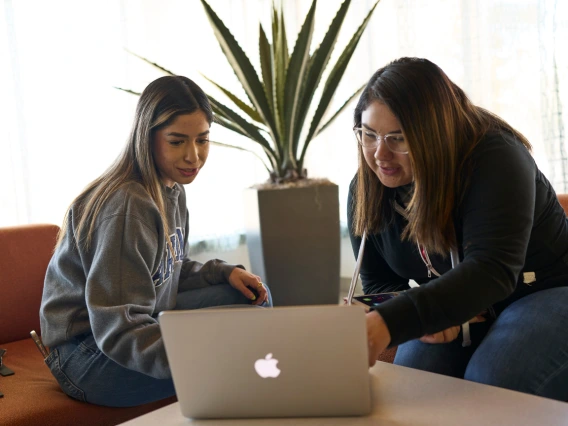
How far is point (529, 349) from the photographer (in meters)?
1.23

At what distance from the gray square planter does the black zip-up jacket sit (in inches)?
50.0

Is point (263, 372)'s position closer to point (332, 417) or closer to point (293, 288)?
point (332, 417)

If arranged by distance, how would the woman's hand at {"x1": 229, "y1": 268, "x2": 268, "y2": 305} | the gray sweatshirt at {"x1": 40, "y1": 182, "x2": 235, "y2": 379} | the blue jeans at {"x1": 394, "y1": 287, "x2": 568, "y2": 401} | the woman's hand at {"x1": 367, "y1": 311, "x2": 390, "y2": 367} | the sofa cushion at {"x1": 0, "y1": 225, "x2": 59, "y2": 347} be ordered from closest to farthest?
1. the woman's hand at {"x1": 367, "y1": 311, "x2": 390, "y2": 367}
2. the blue jeans at {"x1": 394, "y1": 287, "x2": 568, "y2": 401}
3. the gray sweatshirt at {"x1": 40, "y1": 182, "x2": 235, "y2": 379}
4. the woman's hand at {"x1": 229, "y1": 268, "x2": 268, "y2": 305}
5. the sofa cushion at {"x1": 0, "y1": 225, "x2": 59, "y2": 347}

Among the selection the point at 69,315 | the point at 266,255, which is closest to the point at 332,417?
the point at 69,315

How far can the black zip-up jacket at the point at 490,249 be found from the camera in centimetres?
108

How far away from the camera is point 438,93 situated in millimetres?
1255

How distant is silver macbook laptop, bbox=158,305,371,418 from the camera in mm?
889

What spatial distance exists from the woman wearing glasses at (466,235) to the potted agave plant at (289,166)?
4.38ft


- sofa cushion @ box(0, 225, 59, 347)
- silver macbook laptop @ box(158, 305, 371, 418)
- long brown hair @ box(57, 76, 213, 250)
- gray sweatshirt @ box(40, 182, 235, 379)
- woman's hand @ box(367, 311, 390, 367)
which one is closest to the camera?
silver macbook laptop @ box(158, 305, 371, 418)

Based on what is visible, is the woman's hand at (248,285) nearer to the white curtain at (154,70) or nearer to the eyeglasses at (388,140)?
the eyeglasses at (388,140)

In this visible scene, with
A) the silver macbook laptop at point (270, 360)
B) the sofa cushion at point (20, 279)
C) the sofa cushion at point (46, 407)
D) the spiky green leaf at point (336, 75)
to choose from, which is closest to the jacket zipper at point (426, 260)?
the silver macbook laptop at point (270, 360)

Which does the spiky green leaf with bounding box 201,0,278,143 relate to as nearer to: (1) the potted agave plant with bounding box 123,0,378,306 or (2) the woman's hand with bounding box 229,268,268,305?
(1) the potted agave plant with bounding box 123,0,378,306

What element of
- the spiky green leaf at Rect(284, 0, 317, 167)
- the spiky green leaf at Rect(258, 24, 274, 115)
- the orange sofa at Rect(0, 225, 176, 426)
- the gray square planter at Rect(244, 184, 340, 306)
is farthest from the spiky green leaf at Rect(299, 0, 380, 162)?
the orange sofa at Rect(0, 225, 176, 426)

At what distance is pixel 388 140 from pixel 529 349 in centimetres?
48
